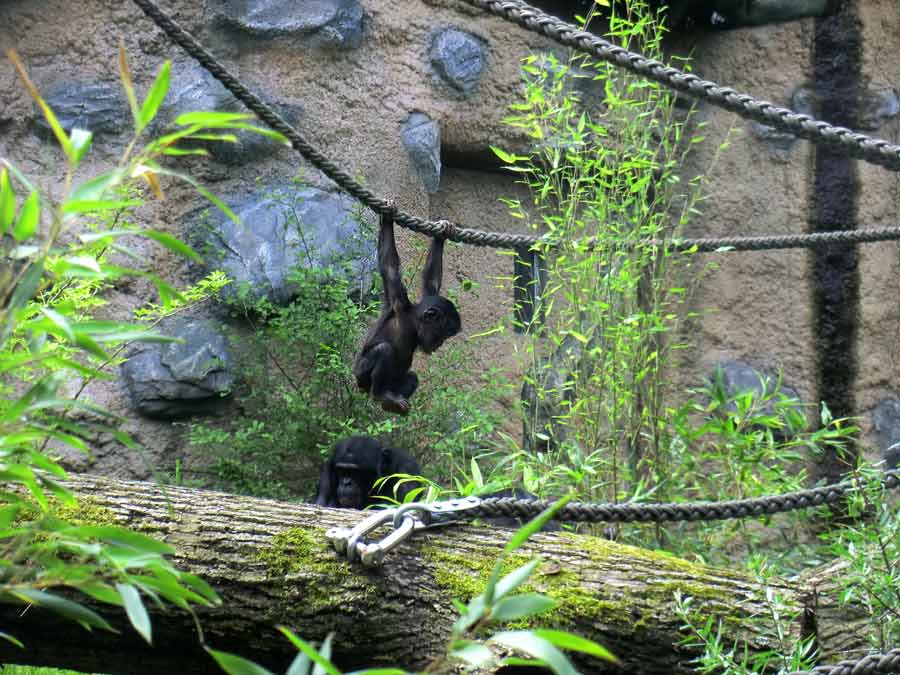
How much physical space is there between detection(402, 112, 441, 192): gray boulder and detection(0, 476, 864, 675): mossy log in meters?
3.07

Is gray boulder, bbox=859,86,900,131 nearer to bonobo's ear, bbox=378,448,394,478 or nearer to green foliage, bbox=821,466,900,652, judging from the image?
bonobo's ear, bbox=378,448,394,478

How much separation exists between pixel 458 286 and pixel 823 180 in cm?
222

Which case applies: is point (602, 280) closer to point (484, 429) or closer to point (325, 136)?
point (484, 429)

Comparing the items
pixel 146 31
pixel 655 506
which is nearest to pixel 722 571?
pixel 655 506

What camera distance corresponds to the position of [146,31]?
4.95 m

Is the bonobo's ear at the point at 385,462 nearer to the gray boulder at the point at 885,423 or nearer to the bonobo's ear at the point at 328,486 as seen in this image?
the bonobo's ear at the point at 328,486

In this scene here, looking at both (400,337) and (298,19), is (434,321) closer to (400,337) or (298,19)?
(400,337)

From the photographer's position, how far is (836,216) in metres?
5.85

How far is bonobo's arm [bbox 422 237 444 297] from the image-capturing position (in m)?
3.98

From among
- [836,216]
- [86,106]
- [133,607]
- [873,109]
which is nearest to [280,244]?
[86,106]

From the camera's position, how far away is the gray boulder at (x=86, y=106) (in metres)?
4.86

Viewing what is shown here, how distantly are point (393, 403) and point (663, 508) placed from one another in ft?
6.84

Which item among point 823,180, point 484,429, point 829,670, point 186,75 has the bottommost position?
point 484,429

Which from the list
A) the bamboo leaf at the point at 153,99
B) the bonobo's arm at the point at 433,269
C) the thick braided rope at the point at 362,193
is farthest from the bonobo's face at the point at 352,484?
the bamboo leaf at the point at 153,99
